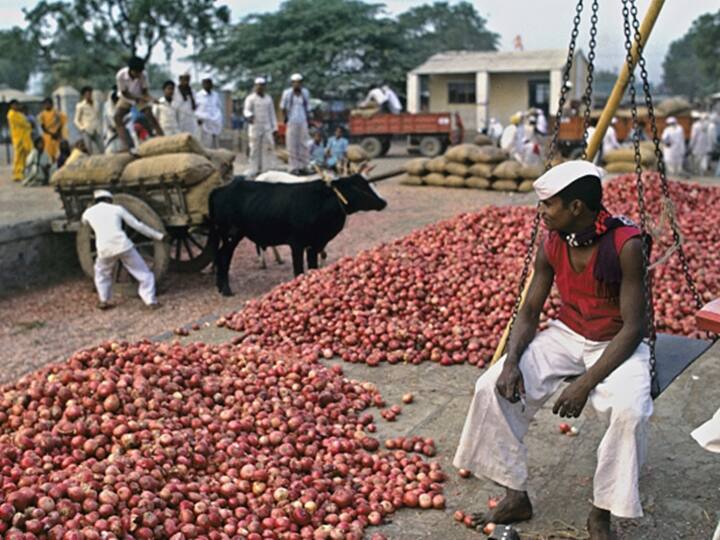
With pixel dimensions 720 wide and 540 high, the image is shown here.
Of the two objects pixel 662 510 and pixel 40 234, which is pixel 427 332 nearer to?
pixel 662 510

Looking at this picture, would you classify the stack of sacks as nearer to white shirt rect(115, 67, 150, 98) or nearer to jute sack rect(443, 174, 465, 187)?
jute sack rect(443, 174, 465, 187)

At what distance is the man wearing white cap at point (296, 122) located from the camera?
14.7 m

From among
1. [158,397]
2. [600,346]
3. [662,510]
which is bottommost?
[662,510]

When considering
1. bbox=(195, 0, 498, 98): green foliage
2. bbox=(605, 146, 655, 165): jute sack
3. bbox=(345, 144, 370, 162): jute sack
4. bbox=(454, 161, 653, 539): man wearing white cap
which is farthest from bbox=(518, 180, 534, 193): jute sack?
bbox=(195, 0, 498, 98): green foliage

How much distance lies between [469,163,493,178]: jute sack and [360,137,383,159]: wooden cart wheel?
8.89 meters

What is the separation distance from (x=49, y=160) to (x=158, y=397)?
1321cm

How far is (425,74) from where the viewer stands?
34688 mm

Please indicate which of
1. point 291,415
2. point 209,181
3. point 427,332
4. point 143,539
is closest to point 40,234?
point 209,181

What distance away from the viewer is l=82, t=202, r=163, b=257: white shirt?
8297 mm

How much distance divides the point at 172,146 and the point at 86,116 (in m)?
7.44

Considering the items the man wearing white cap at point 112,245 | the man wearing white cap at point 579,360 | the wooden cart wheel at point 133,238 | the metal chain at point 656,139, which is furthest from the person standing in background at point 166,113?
the man wearing white cap at point 579,360

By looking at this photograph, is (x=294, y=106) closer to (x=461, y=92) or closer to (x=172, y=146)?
(x=172, y=146)

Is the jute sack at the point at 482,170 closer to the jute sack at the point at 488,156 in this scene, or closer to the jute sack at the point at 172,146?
the jute sack at the point at 488,156

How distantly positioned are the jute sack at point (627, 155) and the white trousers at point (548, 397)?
1651 cm
